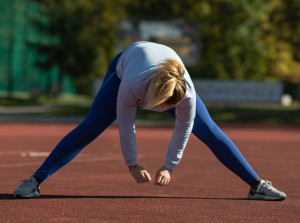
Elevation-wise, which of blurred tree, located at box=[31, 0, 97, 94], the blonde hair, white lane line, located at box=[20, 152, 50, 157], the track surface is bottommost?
blurred tree, located at box=[31, 0, 97, 94]

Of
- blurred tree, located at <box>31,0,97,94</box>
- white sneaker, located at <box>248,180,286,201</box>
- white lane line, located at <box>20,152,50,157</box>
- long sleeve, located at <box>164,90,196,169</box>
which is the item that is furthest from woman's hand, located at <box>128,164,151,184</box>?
blurred tree, located at <box>31,0,97,94</box>

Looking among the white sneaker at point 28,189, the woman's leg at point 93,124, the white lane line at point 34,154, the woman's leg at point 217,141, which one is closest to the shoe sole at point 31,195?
the white sneaker at point 28,189

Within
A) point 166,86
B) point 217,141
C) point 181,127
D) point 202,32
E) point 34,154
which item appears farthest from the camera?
point 202,32

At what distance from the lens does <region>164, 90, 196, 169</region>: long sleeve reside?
4.85m

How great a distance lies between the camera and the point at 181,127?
16.5ft

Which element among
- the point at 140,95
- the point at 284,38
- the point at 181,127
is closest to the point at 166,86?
the point at 140,95

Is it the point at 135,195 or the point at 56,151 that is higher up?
the point at 56,151

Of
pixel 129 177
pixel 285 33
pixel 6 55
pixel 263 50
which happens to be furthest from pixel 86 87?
pixel 129 177

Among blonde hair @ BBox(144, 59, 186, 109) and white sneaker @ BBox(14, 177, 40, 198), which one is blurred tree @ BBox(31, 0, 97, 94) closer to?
white sneaker @ BBox(14, 177, 40, 198)

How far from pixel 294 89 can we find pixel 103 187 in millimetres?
Result: 37455

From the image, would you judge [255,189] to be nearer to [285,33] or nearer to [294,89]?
[285,33]

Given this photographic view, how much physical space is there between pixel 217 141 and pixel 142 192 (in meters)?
1.14

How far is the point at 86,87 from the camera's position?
5409 centimetres

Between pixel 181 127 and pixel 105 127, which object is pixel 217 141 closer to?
pixel 181 127
